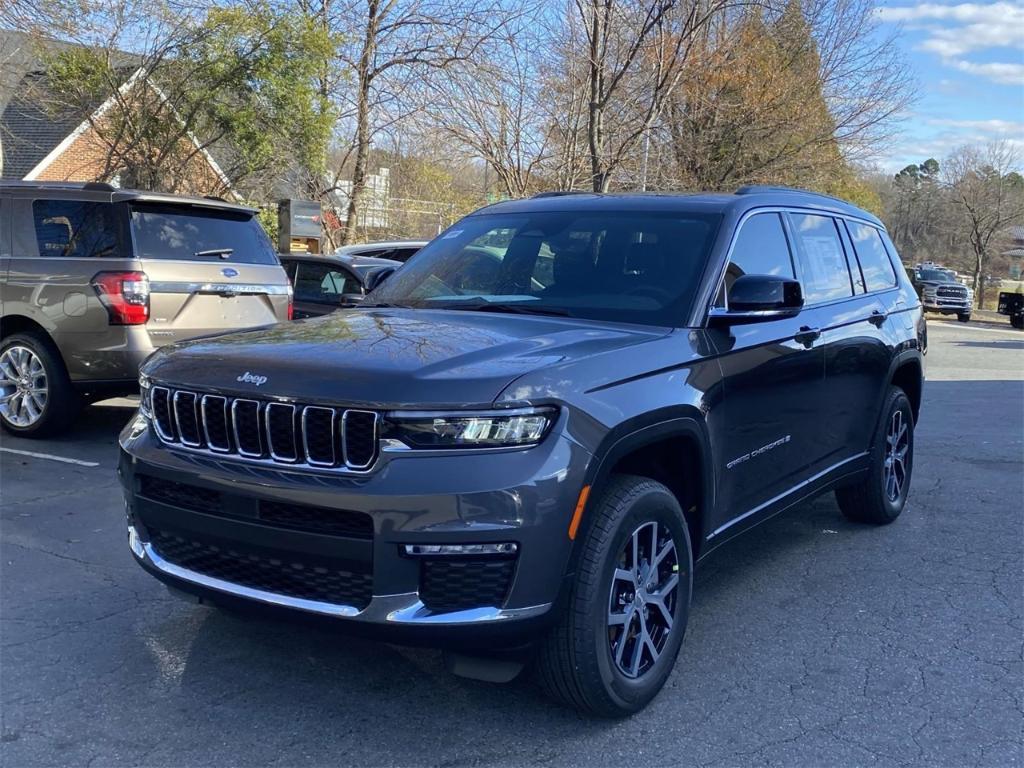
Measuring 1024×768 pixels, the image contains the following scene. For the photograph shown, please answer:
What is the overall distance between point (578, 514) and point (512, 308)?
1.35 metres

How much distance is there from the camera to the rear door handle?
4566 millimetres

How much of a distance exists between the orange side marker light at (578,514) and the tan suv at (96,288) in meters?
4.56

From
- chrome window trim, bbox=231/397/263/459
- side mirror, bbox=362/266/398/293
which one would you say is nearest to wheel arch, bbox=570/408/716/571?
chrome window trim, bbox=231/397/263/459

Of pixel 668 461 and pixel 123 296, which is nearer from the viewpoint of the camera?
pixel 668 461

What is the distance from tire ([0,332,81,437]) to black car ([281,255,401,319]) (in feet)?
11.2

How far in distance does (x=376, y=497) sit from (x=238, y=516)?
1.79 feet

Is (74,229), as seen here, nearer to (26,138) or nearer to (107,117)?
(107,117)

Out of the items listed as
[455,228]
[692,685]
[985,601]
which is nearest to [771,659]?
[692,685]

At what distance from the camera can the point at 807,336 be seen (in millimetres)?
4629

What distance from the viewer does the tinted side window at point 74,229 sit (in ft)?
23.8

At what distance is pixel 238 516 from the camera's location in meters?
3.12

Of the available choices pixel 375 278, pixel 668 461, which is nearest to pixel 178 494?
pixel 668 461

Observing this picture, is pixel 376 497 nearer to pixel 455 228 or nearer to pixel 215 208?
pixel 455 228

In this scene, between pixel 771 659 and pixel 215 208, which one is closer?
pixel 771 659
